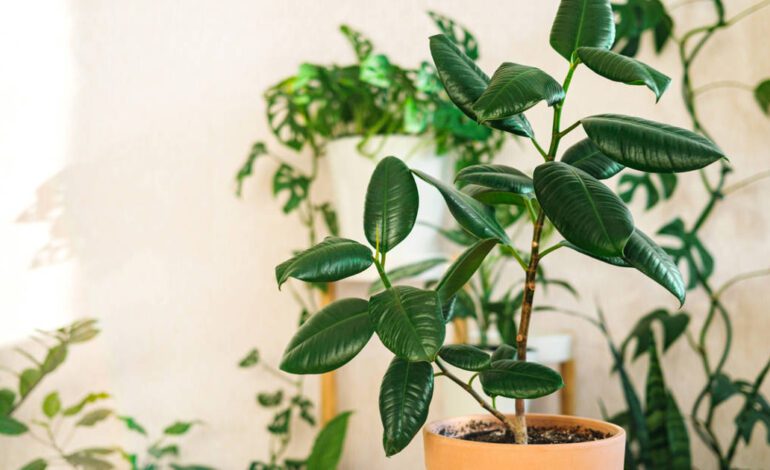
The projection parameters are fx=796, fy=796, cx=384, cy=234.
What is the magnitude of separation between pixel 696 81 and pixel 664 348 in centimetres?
58

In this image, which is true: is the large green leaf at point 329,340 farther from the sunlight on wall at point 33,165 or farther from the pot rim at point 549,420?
the sunlight on wall at point 33,165

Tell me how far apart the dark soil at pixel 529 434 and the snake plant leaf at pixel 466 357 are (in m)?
0.11

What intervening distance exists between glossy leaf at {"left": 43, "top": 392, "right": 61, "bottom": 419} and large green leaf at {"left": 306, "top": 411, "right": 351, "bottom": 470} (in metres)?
0.57

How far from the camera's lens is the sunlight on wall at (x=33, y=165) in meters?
1.86

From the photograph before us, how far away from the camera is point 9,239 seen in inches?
73.1

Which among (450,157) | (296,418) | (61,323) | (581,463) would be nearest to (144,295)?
(61,323)

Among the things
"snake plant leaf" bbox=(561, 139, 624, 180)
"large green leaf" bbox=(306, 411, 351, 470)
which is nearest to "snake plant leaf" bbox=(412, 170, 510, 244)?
"snake plant leaf" bbox=(561, 139, 624, 180)

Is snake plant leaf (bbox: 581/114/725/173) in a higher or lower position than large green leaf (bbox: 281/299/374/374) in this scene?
higher

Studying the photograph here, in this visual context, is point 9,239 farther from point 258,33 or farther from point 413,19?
point 413,19

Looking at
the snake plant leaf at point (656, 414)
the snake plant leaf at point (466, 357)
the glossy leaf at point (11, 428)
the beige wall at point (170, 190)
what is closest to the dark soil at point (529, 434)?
the snake plant leaf at point (466, 357)

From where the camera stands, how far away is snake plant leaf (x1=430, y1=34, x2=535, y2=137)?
0.75m

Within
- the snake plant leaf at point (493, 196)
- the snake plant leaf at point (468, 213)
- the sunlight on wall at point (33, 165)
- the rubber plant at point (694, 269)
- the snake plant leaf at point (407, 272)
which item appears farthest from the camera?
the sunlight on wall at point (33, 165)

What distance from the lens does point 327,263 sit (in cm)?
73

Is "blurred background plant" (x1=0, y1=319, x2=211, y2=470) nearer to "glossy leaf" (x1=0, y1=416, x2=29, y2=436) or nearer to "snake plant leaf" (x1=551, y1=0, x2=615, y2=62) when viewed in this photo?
"glossy leaf" (x1=0, y1=416, x2=29, y2=436)
